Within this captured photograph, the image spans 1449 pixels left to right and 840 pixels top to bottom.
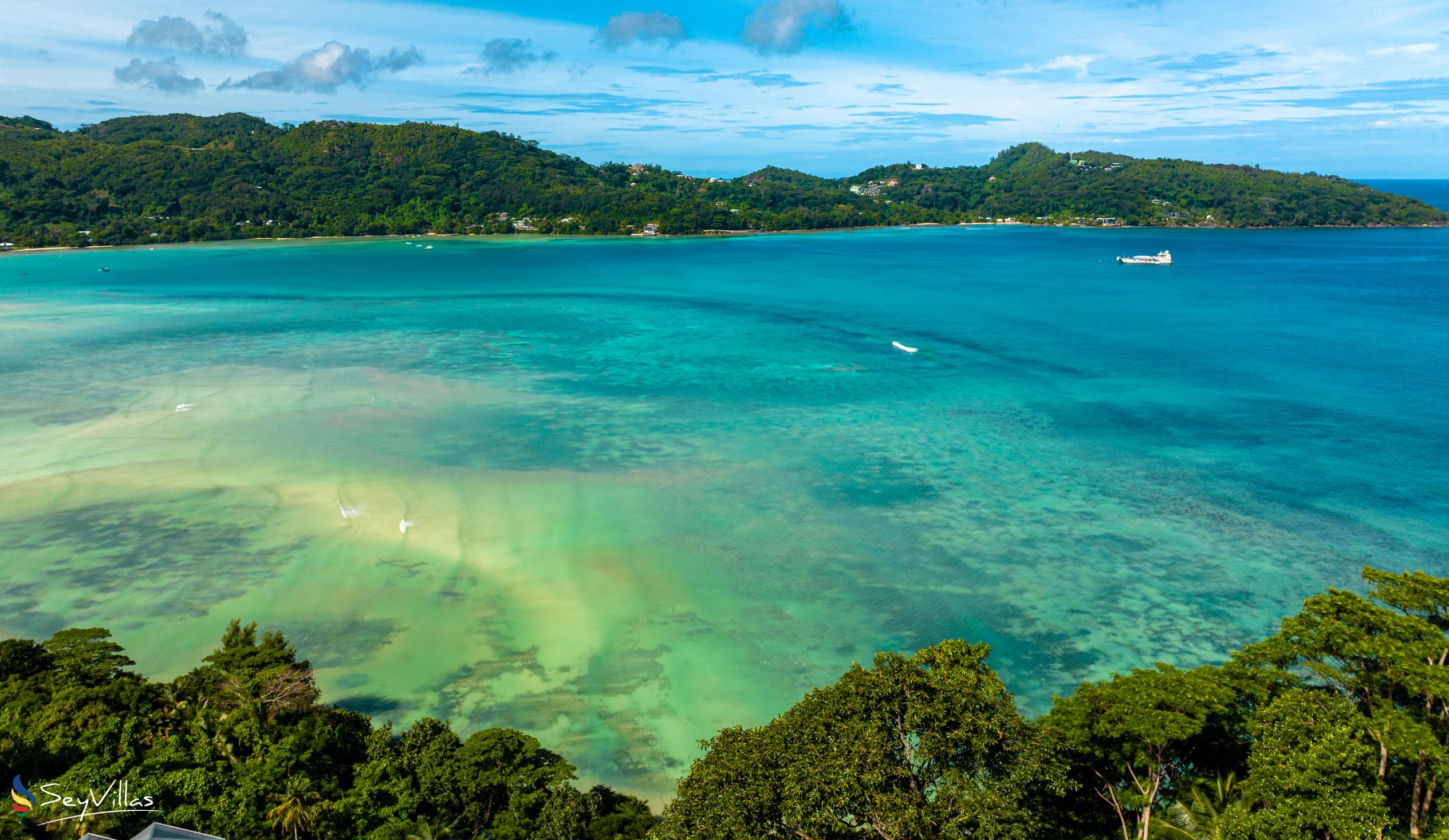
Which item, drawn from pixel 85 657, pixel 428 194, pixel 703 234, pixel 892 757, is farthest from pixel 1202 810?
pixel 428 194

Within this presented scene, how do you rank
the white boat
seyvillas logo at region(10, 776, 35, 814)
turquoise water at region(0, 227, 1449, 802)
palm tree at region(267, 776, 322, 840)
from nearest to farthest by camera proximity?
1. seyvillas logo at region(10, 776, 35, 814)
2. palm tree at region(267, 776, 322, 840)
3. turquoise water at region(0, 227, 1449, 802)
4. the white boat

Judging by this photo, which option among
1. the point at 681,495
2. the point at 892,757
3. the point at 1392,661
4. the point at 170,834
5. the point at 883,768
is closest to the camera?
the point at 883,768

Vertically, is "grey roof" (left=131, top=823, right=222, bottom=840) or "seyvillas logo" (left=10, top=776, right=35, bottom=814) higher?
"grey roof" (left=131, top=823, right=222, bottom=840)

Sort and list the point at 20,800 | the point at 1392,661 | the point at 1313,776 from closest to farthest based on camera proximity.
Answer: the point at 1313,776 → the point at 20,800 → the point at 1392,661

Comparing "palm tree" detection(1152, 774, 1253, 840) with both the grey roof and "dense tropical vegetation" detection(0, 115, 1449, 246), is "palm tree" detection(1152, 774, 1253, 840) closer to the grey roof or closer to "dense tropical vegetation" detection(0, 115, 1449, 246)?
the grey roof

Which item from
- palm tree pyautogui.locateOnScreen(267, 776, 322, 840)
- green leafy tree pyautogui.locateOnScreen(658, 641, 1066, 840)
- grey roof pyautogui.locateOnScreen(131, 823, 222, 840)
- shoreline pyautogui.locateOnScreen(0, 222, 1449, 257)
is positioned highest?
shoreline pyautogui.locateOnScreen(0, 222, 1449, 257)

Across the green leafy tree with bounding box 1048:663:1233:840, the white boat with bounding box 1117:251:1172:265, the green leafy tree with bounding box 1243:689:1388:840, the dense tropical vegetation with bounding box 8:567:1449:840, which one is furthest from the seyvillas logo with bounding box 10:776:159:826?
the white boat with bounding box 1117:251:1172:265

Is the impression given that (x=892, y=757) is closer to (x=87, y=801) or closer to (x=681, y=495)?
(x=87, y=801)
